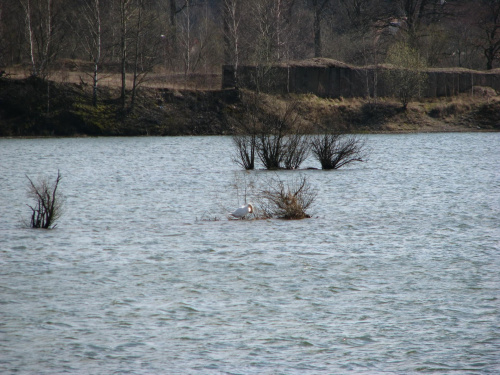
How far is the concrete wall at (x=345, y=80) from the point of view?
56594 mm

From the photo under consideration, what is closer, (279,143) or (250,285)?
(250,285)

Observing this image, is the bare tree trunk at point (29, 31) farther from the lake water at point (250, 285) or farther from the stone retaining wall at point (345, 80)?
the lake water at point (250, 285)

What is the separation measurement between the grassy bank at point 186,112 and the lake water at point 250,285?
1058 inches

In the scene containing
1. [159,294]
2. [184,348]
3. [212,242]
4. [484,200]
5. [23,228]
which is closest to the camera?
[184,348]

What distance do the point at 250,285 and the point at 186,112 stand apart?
43.7 m

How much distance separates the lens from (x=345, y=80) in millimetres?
60312

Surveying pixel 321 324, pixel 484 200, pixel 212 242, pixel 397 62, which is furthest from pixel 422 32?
pixel 321 324

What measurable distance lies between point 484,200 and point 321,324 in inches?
468

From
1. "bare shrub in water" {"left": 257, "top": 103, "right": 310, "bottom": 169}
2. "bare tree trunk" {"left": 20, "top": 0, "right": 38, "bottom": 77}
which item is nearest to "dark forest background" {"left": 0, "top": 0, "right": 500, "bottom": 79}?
"bare tree trunk" {"left": 20, "top": 0, "right": 38, "bottom": 77}

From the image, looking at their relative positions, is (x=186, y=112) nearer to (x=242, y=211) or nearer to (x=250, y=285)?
(x=242, y=211)

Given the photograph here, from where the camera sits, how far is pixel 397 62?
186ft

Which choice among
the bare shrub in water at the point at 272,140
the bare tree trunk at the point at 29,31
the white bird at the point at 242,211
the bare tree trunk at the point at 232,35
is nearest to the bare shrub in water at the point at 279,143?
the bare shrub in water at the point at 272,140

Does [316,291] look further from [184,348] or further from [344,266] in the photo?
[184,348]

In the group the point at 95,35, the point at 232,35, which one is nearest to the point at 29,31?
the point at 95,35
